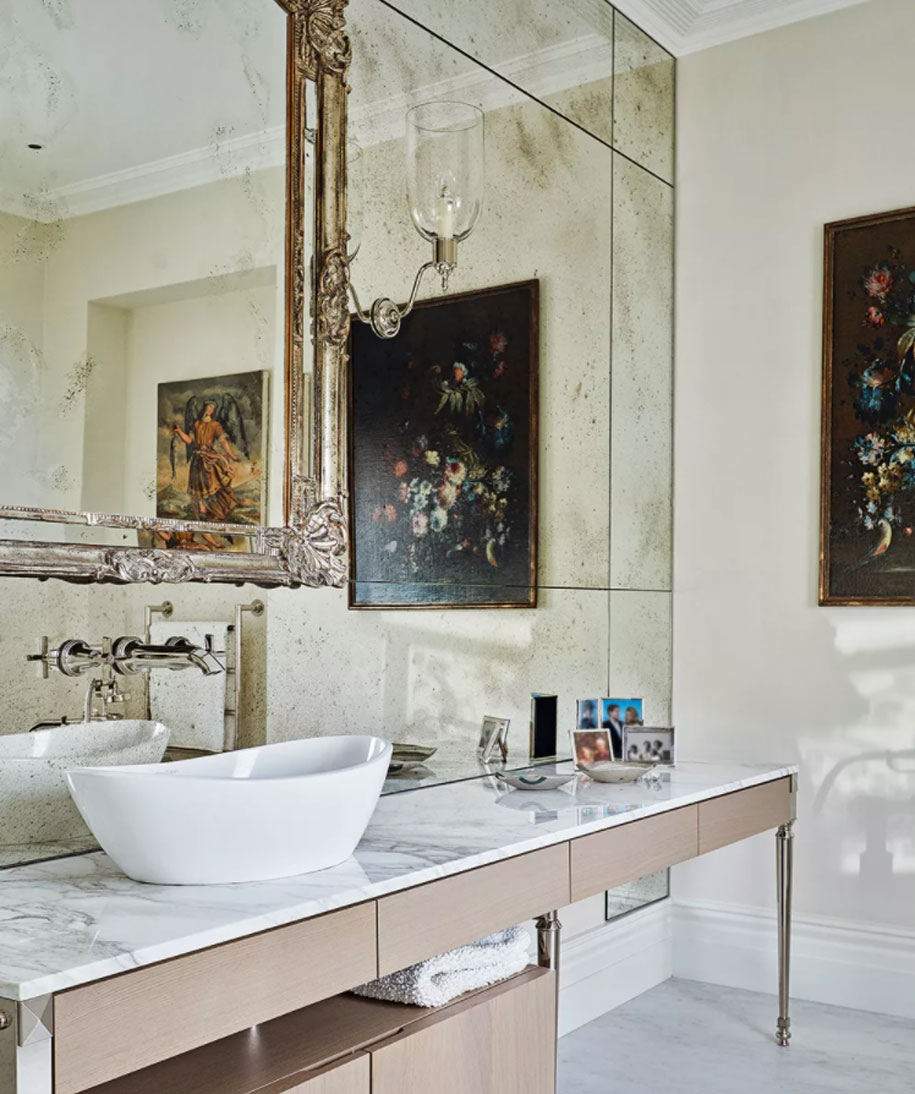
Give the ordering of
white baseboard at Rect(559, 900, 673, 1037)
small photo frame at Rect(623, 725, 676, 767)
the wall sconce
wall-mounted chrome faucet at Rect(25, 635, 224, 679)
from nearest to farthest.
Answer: wall-mounted chrome faucet at Rect(25, 635, 224, 679), the wall sconce, small photo frame at Rect(623, 725, 676, 767), white baseboard at Rect(559, 900, 673, 1037)

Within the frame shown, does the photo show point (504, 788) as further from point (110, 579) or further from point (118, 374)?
point (118, 374)

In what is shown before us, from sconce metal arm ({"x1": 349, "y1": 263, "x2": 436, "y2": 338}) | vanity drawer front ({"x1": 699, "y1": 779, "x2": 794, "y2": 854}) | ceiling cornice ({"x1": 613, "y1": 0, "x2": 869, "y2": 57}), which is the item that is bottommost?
vanity drawer front ({"x1": 699, "y1": 779, "x2": 794, "y2": 854})

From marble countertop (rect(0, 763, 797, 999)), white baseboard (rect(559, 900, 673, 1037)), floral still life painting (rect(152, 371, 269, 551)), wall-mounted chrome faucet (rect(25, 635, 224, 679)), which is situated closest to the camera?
marble countertop (rect(0, 763, 797, 999))

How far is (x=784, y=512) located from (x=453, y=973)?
1990mm

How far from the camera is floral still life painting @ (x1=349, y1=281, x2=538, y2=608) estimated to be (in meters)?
2.56

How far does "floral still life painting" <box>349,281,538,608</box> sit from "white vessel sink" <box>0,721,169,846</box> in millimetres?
674

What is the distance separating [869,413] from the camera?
332 centimetres

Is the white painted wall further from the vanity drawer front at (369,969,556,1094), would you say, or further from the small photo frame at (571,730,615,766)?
the vanity drawer front at (369,969,556,1094)

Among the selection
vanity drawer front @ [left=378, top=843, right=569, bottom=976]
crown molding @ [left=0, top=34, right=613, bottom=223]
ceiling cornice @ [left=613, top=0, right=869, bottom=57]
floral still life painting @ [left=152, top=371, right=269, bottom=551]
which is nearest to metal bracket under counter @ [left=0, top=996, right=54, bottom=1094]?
vanity drawer front @ [left=378, top=843, right=569, bottom=976]

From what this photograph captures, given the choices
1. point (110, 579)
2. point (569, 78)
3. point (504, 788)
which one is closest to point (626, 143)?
point (569, 78)

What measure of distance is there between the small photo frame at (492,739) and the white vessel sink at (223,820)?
103cm

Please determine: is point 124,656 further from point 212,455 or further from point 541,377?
point 541,377

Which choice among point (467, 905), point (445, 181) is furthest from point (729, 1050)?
point (445, 181)

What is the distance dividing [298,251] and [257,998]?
144cm
